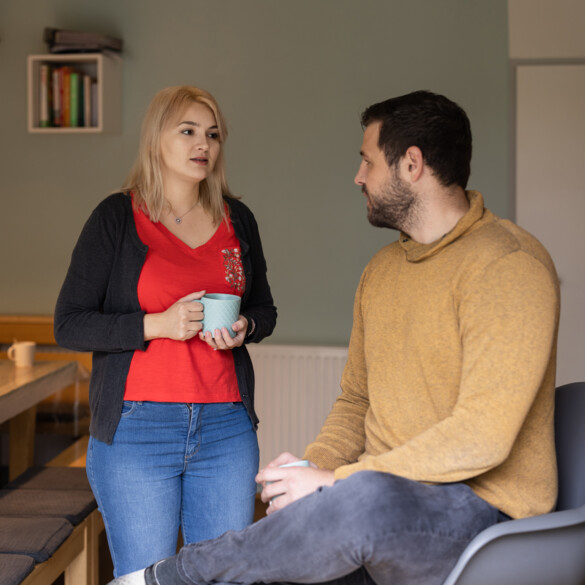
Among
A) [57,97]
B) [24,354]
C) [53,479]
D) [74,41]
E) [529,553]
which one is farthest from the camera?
[57,97]

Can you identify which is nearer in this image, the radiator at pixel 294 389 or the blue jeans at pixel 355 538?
the blue jeans at pixel 355 538

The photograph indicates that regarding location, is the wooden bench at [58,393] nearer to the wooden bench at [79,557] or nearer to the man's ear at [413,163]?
the wooden bench at [79,557]

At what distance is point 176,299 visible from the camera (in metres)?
1.75

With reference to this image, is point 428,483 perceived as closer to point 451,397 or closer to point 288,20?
point 451,397

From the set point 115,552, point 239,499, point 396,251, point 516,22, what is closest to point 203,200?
point 396,251

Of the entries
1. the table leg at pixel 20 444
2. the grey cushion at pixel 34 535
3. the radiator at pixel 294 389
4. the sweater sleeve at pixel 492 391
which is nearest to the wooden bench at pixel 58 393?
the table leg at pixel 20 444

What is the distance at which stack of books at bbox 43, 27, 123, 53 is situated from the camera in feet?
→ 11.1

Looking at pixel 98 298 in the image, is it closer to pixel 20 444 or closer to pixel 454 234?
pixel 454 234

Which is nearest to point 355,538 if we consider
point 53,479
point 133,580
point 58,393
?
point 133,580

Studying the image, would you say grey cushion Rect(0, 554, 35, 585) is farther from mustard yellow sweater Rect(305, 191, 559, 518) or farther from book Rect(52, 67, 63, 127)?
book Rect(52, 67, 63, 127)

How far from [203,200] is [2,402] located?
104cm

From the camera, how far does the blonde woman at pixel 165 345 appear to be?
5.47 ft

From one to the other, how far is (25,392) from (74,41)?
168 cm

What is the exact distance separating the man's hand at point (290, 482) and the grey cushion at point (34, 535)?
3.27 ft
